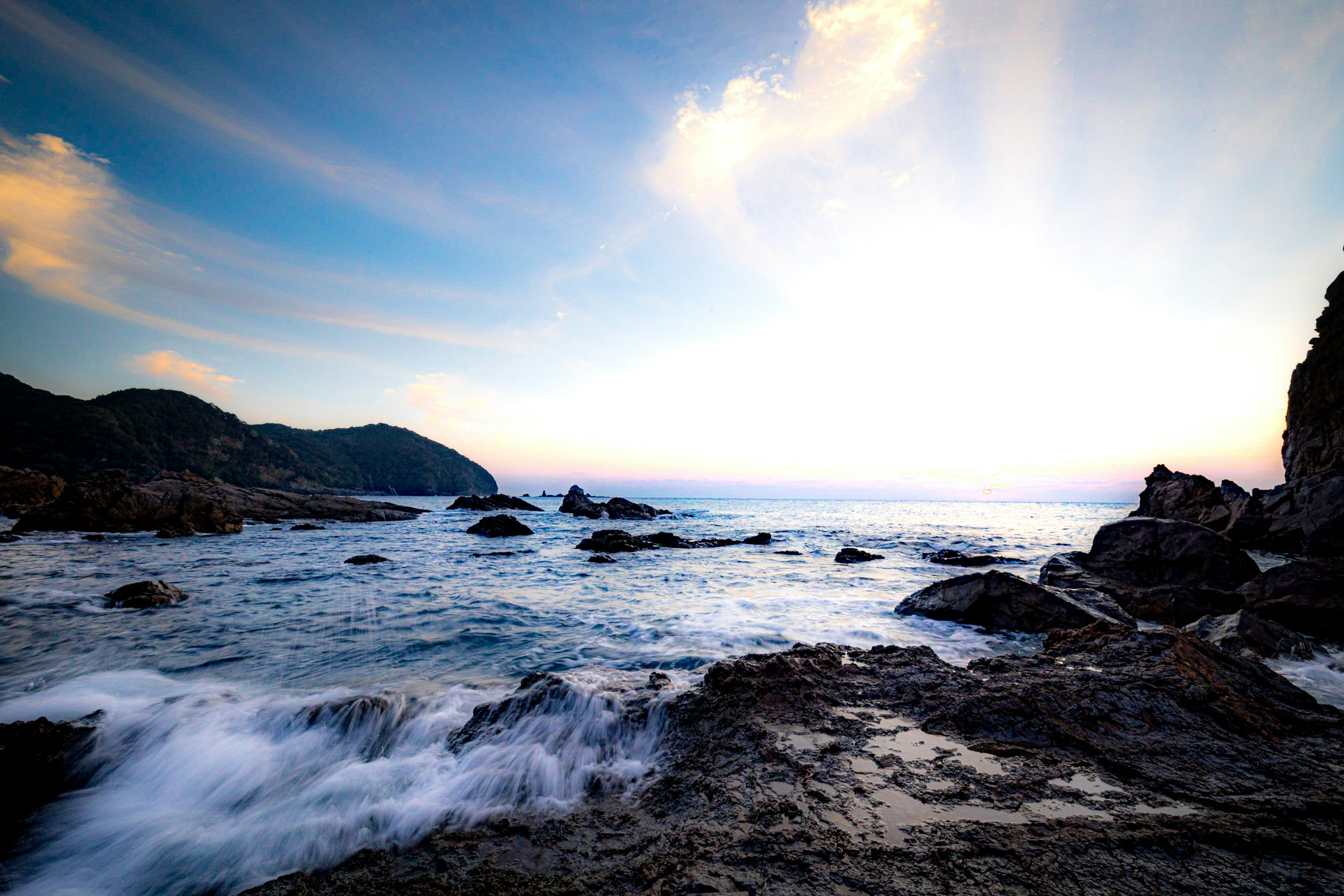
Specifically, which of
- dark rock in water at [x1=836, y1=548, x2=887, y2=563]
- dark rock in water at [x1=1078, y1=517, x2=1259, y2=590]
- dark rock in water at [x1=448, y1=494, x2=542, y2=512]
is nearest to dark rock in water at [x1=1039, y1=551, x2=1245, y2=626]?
dark rock in water at [x1=1078, y1=517, x2=1259, y2=590]

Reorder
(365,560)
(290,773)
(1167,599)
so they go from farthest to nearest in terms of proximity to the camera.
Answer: (365,560)
(1167,599)
(290,773)

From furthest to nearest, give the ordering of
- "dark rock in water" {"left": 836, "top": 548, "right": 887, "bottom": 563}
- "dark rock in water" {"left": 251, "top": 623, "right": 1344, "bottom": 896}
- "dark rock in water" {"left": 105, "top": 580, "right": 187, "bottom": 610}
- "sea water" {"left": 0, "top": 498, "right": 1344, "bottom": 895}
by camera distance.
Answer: "dark rock in water" {"left": 836, "top": 548, "right": 887, "bottom": 563} → "dark rock in water" {"left": 105, "top": 580, "right": 187, "bottom": 610} → "sea water" {"left": 0, "top": 498, "right": 1344, "bottom": 895} → "dark rock in water" {"left": 251, "top": 623, "right": 1344, "bottom": 896}

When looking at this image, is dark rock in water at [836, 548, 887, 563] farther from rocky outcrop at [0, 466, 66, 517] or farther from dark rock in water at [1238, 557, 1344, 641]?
rocky outcrop at [0, 466, 66, 517]

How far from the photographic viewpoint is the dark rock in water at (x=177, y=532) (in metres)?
24.1

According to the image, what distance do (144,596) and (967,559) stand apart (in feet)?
77.5

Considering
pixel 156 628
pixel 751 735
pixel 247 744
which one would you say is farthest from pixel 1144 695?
pixel 156 628

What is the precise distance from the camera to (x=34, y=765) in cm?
378

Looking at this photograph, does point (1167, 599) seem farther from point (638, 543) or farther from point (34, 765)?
point (638, 543)

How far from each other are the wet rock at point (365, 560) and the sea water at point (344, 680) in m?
0.74

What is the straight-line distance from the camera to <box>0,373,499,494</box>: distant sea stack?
5188 centimetres

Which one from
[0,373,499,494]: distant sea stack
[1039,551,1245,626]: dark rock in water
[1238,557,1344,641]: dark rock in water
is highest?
[0,373,499,494]: distant sea stack

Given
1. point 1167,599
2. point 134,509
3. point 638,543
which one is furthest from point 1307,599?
point 134,509

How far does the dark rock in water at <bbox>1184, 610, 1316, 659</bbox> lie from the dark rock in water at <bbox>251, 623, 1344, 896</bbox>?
253cm

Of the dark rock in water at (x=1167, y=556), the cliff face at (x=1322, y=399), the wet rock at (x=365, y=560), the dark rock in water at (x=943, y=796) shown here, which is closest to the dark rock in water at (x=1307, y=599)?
the dark rock in water at (x=1167, y=556)
